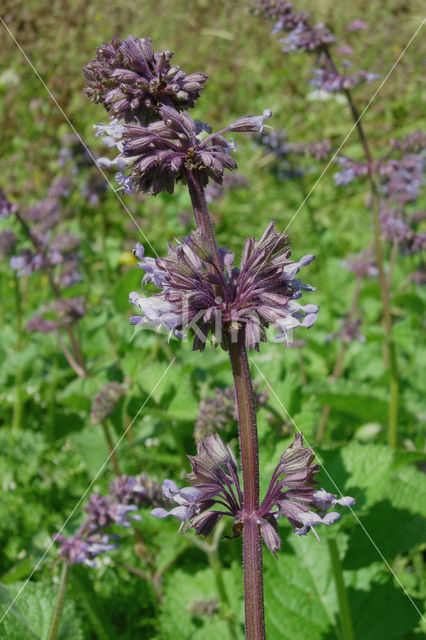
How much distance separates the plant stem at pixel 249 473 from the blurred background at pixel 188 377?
77cm

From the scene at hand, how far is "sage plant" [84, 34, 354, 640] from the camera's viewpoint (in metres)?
1.53

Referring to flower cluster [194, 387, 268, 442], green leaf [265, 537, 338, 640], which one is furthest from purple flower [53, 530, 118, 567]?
green leaf [265, 537, 338, 640]

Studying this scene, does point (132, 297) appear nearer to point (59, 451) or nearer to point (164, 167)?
point (164, 167)

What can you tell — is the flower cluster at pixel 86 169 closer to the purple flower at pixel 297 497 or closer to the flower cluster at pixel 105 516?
the flower cluster at pixel 105 516

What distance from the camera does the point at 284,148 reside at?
5266mm

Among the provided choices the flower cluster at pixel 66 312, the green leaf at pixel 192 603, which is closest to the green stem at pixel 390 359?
the green leaf at pixel 192 603

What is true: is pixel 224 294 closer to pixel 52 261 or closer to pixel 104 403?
pixel 104 403

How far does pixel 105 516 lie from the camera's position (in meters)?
2.62

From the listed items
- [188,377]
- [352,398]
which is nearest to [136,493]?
[188,377]

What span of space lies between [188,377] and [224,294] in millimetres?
2212

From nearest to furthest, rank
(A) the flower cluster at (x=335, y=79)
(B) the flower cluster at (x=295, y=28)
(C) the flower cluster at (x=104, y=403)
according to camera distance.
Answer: (C) the flower cluster at (x=104, y=403), (B) the flower cluster at (x=295, y=28), (A) the flower cluster at (x=335, y=79)

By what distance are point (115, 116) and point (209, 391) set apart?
255 centimetres

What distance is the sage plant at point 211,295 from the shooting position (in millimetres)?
1526

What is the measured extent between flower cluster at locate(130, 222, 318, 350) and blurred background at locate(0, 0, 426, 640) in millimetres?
892
